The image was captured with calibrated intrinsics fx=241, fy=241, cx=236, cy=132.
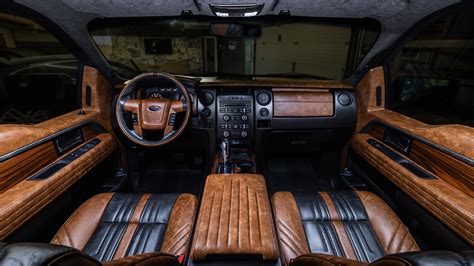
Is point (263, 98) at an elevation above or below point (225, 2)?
below

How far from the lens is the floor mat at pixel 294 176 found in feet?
8.22

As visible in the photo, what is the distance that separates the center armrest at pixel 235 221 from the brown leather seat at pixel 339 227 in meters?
0.19

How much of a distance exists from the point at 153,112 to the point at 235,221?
113 centimetres

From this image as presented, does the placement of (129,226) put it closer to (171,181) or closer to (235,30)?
(171,181)

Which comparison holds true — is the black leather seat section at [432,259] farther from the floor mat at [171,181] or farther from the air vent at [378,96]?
the floor mat at [171,181]

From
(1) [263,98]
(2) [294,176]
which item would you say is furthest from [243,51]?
(2) [294,176]

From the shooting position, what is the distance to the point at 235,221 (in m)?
1.11

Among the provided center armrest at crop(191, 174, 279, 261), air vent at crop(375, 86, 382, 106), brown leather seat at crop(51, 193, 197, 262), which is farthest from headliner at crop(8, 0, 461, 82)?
brown leather seat at crop(51, 193, 197, 262)

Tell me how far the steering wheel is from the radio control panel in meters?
0.39

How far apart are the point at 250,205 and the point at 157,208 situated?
0.57 m

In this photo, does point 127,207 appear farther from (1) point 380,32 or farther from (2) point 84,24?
(1) point 380,32

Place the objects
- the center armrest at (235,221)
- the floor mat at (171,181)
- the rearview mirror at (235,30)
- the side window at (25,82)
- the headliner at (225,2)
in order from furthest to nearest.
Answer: the side window at (25,82) < the floor mat at (171,181) < the rearview mirror at (235,30) < the headliner at (225,2) < the center armrest at (235,221)

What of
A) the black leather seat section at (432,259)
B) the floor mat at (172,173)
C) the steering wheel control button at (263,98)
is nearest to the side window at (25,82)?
the floor mat at (172,173)

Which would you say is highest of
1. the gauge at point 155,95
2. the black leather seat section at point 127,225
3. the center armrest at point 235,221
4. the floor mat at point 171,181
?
the gauge at point 155,95
